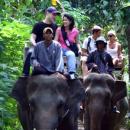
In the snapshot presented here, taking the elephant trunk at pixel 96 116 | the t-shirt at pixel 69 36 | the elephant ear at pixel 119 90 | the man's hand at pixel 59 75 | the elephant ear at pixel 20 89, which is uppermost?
the t-shirt at pixel 69 36

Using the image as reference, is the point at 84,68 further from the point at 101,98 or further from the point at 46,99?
the point at 46,99

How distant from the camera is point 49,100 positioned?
8.72 metres

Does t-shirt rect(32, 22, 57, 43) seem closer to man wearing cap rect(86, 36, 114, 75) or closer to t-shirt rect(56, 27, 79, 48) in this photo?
t-shirt rect(56, 27, 79, 48)

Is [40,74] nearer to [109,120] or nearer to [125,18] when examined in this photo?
[109,120]

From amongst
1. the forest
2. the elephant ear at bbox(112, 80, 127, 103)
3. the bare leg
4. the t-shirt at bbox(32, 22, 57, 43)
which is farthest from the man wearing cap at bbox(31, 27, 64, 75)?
the bare leg

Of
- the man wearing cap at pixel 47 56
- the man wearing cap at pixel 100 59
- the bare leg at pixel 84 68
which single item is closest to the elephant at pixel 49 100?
the man wearing cap at pixel 47 56

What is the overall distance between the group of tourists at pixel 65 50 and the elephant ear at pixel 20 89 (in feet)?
0.64

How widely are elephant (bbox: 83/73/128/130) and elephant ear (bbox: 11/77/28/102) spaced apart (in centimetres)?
185

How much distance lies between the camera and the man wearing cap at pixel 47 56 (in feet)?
30.5

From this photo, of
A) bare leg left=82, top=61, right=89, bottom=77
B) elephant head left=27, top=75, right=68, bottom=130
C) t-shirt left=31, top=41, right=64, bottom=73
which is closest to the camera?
elephant head left=27, top=75, right=68, bottom=130

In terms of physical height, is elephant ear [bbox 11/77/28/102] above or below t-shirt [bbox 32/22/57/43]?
below

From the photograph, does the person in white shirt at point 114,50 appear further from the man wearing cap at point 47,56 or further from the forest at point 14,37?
the man wearing cap at point 47,56

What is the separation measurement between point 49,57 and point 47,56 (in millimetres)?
40

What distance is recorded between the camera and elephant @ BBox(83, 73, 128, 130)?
35.8ft
